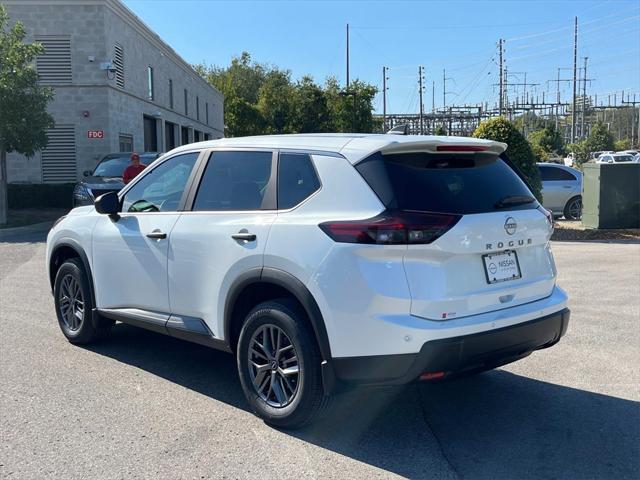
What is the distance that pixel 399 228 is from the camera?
3.65 m

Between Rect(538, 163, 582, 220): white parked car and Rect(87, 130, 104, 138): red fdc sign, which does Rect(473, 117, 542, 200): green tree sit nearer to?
Rect(538, 163, 582, 220): white parked car

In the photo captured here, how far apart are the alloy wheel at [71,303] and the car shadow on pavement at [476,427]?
3.01 feet

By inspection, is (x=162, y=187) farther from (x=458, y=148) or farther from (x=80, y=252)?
(x=458, y=148)

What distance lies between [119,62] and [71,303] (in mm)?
22162

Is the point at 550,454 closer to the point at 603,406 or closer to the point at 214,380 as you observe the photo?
the point at 603,406

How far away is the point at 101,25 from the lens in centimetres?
2397

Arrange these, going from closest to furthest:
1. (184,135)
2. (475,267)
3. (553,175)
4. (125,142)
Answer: (475,267) < (553,175) < (125,142) < (184,135)

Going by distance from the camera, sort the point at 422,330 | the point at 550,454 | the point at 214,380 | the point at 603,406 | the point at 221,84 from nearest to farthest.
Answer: the point at 422,330, the point at 550,454, the point at 603,406, the point at 214,380, the point at 221,84

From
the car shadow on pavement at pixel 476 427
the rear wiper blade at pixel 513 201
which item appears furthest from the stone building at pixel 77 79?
the rear wiper blade at pixel 513 201

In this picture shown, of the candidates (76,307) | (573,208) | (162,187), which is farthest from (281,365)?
(573,208)

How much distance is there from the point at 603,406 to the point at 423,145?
2.40 m

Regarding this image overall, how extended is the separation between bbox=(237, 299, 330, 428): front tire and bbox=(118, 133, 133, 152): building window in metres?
23.4

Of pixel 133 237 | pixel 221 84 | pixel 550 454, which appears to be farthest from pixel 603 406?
pixel 221 84

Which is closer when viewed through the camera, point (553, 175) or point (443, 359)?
point (443, 359)
